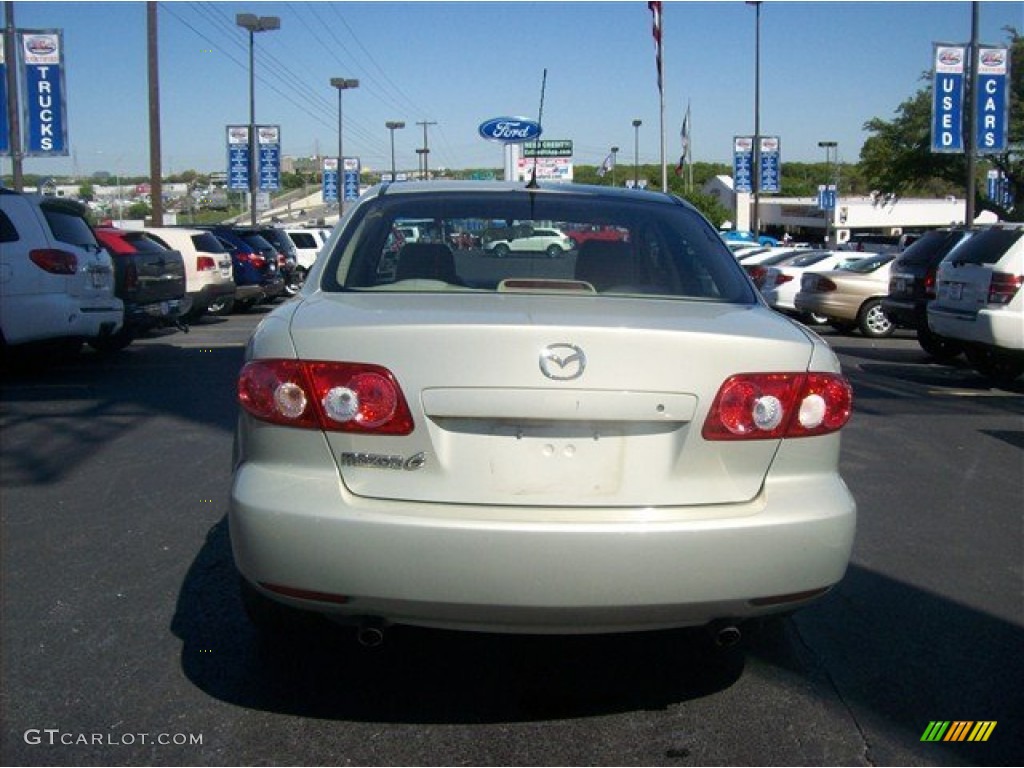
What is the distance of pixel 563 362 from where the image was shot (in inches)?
122

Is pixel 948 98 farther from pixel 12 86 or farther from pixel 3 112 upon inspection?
pixel 3 112

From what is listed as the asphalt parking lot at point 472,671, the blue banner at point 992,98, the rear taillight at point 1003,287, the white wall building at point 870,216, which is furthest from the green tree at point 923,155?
the asphalt parking lot at point 472,671

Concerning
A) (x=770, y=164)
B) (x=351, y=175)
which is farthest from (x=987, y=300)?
(x=351, y=175)

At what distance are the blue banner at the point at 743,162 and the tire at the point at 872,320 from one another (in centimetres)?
2405

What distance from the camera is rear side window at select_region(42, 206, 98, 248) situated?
1116 cm

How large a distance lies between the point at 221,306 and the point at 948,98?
548 inches

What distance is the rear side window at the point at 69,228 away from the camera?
1116 cm

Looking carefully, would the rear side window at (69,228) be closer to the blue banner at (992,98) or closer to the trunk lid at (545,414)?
the trunk lid at (545,414)

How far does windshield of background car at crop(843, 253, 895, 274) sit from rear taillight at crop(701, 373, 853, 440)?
15310 millimetres

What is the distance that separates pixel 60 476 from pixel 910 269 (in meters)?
10.9

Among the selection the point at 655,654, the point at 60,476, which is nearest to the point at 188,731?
the point at 655,654

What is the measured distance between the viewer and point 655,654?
4133 millimetres

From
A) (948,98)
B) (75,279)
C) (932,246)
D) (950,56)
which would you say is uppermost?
(950,56)

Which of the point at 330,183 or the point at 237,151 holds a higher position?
the point at 237,151
